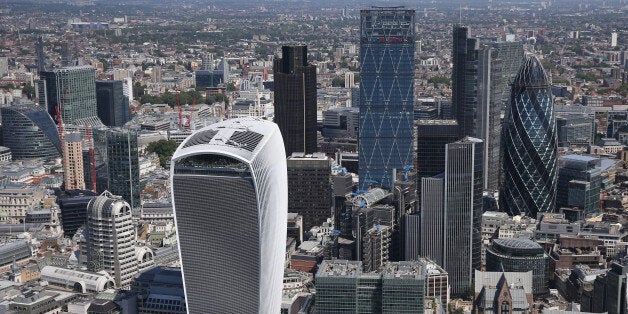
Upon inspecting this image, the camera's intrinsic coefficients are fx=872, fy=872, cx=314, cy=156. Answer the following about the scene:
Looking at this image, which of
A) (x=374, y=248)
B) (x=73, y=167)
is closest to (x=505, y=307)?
(x=374, y=248)

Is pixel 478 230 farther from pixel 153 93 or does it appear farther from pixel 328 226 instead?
pixel 153 93

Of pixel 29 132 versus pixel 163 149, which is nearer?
pixel 29 132

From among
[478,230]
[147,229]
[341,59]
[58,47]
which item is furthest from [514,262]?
[58,47]

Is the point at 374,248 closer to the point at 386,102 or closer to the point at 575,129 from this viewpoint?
the point at 386,102

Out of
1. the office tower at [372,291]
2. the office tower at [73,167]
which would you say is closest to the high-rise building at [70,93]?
the office tower at [73,167]

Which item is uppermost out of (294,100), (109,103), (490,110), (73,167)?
(294,100)

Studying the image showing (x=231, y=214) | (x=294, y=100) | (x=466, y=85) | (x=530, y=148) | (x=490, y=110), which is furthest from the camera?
(x=466, y=85)

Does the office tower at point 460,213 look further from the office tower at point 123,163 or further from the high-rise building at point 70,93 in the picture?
the high-rise building at point 70,93
